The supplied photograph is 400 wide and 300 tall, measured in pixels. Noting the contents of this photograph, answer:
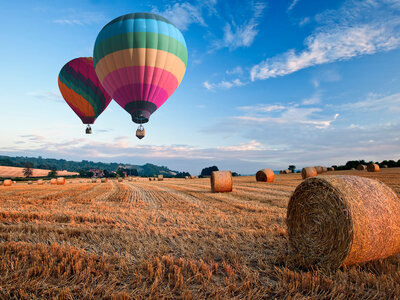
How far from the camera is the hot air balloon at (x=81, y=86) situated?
2819cm

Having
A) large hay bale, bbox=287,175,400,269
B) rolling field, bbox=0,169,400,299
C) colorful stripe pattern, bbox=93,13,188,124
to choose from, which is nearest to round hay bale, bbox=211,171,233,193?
rolling field, bbox=0,169,400,299

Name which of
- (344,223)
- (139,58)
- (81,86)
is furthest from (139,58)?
(344,223)

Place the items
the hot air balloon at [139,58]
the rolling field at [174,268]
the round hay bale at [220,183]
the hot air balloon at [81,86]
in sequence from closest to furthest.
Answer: the rolling field at [174,268] → the round hay bale at [220,183] → the hot air balloon at [139,58] → the hot air balloon at [81,86]


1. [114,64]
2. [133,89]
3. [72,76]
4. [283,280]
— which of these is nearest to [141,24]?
[114,64]

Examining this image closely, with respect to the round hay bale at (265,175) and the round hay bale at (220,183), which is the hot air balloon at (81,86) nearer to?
the round hay bale at (220,183)

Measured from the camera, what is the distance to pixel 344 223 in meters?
3.94

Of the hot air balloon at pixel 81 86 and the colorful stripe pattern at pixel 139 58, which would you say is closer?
the colorful stripe pattern at pixel 139 58

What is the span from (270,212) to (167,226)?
370 centimetres

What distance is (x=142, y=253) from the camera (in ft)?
14.5

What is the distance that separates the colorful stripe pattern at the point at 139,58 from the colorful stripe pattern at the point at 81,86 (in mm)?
6553

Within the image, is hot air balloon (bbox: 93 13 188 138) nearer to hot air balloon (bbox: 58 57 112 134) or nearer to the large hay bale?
hot air balloon (bbox: 58 57 112 134)

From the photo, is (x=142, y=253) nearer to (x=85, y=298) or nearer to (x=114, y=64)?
(x=85, y=298)

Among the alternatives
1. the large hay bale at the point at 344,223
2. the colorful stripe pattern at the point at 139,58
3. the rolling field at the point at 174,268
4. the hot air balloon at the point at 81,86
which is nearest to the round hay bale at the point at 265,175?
the colorful stripe pattern at the point at 139,58

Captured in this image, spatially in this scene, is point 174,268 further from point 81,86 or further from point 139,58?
point 81,86
